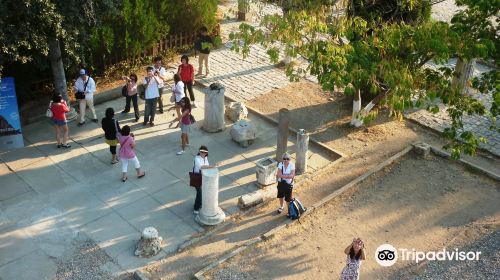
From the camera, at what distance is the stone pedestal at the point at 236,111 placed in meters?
14.6

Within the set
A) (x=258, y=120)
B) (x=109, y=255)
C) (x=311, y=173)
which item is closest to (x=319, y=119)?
(x=258, y=120)

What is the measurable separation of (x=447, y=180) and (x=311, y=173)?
10.3 ft

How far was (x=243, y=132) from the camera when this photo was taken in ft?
44.3

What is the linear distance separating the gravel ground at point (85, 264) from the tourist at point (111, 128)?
2758 millimetres

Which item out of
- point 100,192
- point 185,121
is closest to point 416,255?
point 185,121

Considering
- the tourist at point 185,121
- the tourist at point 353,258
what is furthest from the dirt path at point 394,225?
the tourist at point 185,121

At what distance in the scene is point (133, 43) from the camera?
1672 cm

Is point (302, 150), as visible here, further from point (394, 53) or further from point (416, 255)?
point (416, 255)

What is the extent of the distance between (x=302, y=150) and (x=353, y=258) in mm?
3926

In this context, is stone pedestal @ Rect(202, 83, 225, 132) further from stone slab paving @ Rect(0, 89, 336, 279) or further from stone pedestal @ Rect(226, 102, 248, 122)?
stone pedestal @ Rect(226, 102, 248, 122)

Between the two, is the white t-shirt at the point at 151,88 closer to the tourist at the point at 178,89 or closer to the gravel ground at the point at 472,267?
the tourist at the point at 178,89

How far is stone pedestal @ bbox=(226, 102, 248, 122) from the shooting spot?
14.6 meters

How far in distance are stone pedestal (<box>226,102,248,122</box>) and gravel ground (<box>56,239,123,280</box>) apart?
556 centimetres

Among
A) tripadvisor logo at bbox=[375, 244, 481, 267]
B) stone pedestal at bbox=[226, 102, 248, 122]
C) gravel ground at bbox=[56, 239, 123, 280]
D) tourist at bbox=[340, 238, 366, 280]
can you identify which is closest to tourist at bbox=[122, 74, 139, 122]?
stone pedestal at bbox=[226, 102, 248, 122]
